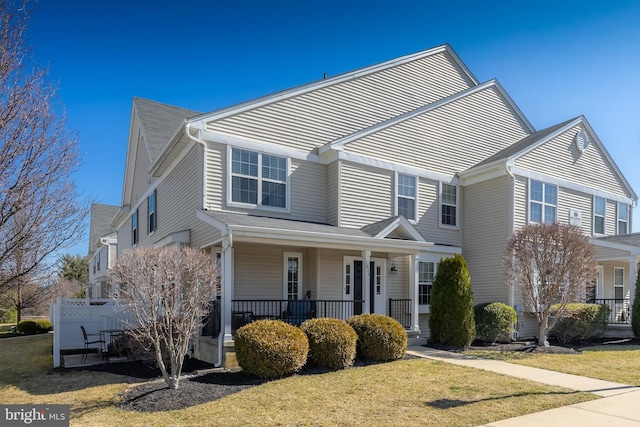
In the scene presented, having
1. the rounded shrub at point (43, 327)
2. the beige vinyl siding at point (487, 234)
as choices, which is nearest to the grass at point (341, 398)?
the beige vinyl siding at point (487, 234)

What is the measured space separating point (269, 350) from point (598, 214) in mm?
16456

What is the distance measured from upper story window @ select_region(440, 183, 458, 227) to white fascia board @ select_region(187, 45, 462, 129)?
4.82 m

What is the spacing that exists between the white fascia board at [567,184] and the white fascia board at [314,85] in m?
5.28

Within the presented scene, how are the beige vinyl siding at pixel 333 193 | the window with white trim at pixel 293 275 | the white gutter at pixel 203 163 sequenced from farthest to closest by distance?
the beige vinyl siding at pixel 333 193 < the window with white trim at pixel 293 275 < the white gutter at pixel 203 163

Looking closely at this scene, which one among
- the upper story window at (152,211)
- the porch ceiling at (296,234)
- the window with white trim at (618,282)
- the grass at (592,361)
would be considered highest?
the upper story window at (152,211)

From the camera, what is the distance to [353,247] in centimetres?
1224

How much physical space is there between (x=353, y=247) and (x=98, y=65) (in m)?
7.85

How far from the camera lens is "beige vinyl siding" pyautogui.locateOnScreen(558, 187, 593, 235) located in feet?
57.5

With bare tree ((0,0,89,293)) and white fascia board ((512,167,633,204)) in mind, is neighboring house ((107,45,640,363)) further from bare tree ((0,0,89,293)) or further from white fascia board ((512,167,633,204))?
bare tree ((0,0,89,293))

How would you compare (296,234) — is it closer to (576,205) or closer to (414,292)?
(414,292)

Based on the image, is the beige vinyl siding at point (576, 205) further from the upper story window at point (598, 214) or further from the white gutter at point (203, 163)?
the white gutter at point (203, 163)

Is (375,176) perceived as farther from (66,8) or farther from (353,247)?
(66,8)

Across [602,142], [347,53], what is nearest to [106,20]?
[347,53]

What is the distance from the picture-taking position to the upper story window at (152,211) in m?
16.8
